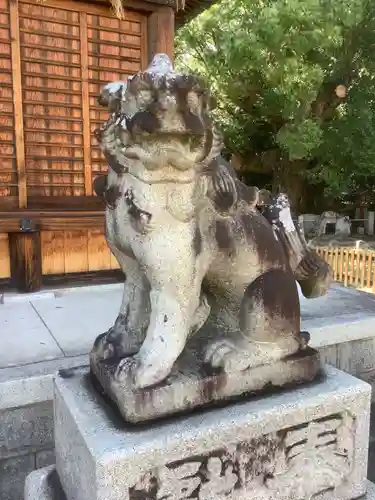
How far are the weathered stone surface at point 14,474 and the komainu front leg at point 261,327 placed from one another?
1173 mm

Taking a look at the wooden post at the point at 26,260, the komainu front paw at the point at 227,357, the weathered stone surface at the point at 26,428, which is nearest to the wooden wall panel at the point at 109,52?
the wooden post at the point at 26,260

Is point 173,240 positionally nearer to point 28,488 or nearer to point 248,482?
point 248,482

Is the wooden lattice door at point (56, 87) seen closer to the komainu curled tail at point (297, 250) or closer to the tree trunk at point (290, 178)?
the komainu curled tail at point (297, 250)

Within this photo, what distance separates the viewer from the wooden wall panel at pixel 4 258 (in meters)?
3.87

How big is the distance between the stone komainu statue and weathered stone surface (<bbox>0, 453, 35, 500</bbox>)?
0.90 m

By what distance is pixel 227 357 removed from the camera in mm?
1524

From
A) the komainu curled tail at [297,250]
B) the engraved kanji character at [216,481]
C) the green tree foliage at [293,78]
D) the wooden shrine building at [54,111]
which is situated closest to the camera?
the engraved kanji character at [216,481]

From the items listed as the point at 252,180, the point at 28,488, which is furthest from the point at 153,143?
the point at 252,180

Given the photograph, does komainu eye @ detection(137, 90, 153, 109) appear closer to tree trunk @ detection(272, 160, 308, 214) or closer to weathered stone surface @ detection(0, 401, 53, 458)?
weathered stone surface @ detection(0, 401, 53, 458)

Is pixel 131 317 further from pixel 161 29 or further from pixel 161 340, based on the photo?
pixel 161 29

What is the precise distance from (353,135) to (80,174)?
8102mm

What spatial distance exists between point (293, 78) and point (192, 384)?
8.24m

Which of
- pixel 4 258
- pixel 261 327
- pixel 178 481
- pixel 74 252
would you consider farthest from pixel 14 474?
pixel 74 252

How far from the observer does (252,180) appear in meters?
14.4
